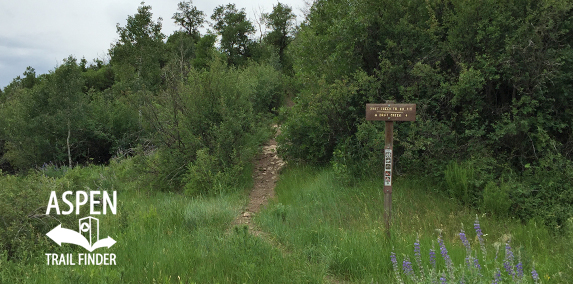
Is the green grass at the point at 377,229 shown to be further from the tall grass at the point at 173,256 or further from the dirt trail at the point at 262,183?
the tall grass at the point at 173,256

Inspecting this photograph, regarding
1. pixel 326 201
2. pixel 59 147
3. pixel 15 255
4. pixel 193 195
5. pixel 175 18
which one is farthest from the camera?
pixel 175 18

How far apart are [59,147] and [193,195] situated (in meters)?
12.0

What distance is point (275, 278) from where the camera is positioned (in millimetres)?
4141

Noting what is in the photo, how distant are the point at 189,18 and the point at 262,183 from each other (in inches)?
1474

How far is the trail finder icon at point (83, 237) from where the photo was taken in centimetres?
520

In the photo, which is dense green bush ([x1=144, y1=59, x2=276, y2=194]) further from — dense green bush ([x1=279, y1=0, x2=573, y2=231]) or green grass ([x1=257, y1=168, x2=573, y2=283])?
dense green bush ([x1=279, y1=0, x2=573, y2=231])

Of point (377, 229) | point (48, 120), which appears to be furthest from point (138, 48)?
point (377, 229)

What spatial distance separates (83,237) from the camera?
5.41 meters

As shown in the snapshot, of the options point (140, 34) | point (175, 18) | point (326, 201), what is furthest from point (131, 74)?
point (175, 18)

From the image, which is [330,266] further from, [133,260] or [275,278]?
[133,260]

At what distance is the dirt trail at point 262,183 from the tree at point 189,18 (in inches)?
1304

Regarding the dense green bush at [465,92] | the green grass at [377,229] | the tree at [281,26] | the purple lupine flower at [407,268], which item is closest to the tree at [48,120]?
the dense green bush at [465,92]

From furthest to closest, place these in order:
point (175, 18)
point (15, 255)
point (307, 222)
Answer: point (175, 18), point (307, 222), point (15, 255)

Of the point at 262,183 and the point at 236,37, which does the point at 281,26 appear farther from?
the point at 262,183
